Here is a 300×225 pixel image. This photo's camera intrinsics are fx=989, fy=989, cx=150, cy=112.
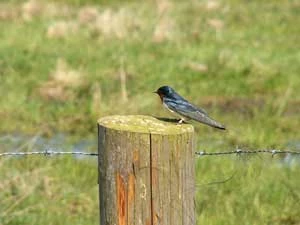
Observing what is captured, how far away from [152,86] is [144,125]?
7537 millimetres

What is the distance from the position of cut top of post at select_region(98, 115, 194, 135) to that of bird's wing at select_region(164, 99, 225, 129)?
0.30 metres

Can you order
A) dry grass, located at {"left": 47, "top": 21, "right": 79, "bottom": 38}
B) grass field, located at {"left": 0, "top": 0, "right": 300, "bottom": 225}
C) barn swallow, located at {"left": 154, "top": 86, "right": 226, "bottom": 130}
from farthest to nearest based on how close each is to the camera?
dry grass, located at {"left": 47, "top": 21, "right": 79, "bottom": 38} → grass field, located at {"left": 0, "top": 0, "right": 300, "bottom": 225} → barn swallow, located at {"left": 154, "top": 86, "right": 226, "bottom": 130}

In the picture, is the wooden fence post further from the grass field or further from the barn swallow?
the grass field

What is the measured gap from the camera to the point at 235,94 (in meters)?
10.9

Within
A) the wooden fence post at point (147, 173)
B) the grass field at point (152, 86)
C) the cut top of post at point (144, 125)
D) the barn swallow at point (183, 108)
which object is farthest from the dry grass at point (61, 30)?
the wooden fence post at point (147, 173)

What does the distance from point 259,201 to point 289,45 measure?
7.32 meters

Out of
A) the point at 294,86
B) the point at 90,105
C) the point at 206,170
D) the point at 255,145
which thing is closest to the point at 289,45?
the point at 294,86

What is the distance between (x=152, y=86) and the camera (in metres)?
11.0

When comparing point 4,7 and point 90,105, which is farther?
point 4,7

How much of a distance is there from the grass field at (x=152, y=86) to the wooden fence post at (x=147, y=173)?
103cm

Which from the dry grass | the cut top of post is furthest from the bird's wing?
the dry grass

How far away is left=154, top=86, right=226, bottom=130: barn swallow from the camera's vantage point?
387 centimetres

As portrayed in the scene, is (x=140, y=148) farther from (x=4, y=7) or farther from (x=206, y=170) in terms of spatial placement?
(x=4, y=7)

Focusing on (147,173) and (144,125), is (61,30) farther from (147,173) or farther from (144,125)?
(147,173)
